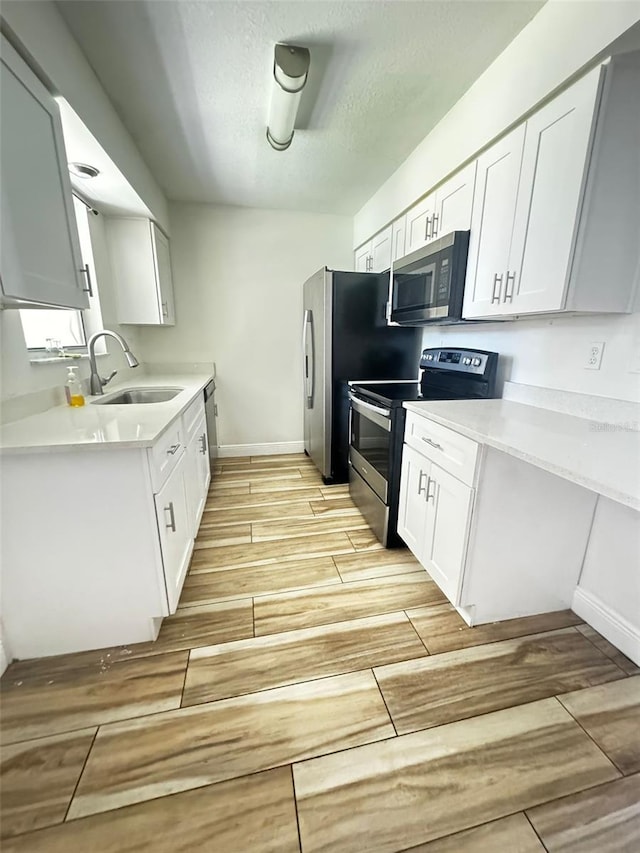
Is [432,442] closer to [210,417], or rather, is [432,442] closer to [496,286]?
[496,286]

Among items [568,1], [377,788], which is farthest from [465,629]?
[568,1]

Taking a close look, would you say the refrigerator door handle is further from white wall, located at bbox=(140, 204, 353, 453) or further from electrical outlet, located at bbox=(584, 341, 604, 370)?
electrical outlet, located at bbox=(584, 341, 604, 370)

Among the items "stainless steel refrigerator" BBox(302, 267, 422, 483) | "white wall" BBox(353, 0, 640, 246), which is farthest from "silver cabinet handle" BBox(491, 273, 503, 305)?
"stainless steel refrigerator" BBox(302, 267, 422, 483)

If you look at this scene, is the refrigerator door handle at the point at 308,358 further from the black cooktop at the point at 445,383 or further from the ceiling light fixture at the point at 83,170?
the ceiling light fixture at the point at 83,170

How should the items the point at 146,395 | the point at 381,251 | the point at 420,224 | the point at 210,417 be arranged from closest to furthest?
the point at 420,224 → the point at 146,395 → the point at 381,251 → the point at 210,417

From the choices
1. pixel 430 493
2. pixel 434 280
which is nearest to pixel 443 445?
pixel 430 493

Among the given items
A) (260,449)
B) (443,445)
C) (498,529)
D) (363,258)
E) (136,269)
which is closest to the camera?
(498,529)

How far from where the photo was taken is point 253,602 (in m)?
1.71

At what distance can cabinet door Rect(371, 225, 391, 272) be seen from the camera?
2.78m

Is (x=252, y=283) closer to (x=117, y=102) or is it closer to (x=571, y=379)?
(x=117, y=102)

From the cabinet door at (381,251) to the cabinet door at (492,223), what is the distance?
43.1 inches

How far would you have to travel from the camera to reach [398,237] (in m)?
2.58

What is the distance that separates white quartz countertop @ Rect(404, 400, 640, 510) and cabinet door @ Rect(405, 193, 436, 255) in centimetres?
116

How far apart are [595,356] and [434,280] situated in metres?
0.92
